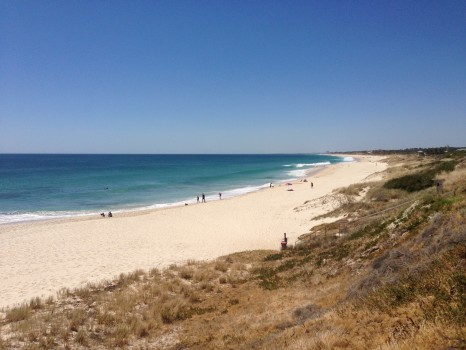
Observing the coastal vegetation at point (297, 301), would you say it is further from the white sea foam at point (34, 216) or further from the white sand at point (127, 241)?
the white sea foam at point (34, 216)

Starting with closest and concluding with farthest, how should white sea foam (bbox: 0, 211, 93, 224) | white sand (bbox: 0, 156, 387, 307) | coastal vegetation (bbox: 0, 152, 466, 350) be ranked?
1. coastal vegetation (bbox: 0, 152, 466, 350)
2. white sand (bbox: 0, 156, 387, 307)
3. white sea foam (bbox: 0, 211, 93, 224)

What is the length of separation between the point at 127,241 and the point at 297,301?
1649 centimetres

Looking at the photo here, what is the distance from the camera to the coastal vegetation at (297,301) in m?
5.27

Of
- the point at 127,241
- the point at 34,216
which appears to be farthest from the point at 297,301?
the point at 34,216

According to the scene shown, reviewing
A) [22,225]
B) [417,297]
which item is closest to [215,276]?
[417,297]

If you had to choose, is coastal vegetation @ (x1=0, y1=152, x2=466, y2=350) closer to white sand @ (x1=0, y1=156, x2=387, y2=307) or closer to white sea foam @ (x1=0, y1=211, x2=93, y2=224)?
white sand @ (x1=0, y1=156, x2=387, y2=307)

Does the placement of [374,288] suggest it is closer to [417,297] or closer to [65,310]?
[417,297]

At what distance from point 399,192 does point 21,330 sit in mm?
23731

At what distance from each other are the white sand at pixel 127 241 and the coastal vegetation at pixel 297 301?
11.2 ft

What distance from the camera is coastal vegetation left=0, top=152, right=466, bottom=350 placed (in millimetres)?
5266

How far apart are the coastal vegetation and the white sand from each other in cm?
342

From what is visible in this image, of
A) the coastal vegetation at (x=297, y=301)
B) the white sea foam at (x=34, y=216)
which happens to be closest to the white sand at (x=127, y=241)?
the white sea foam at (x=34, y=216)

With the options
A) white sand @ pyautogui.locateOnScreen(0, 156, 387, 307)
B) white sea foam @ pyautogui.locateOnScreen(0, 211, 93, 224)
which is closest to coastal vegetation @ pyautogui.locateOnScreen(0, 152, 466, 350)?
white sand @ pyautogui.locateOnScreen(0, 156, 387, 307)

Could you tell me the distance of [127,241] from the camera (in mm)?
22875
